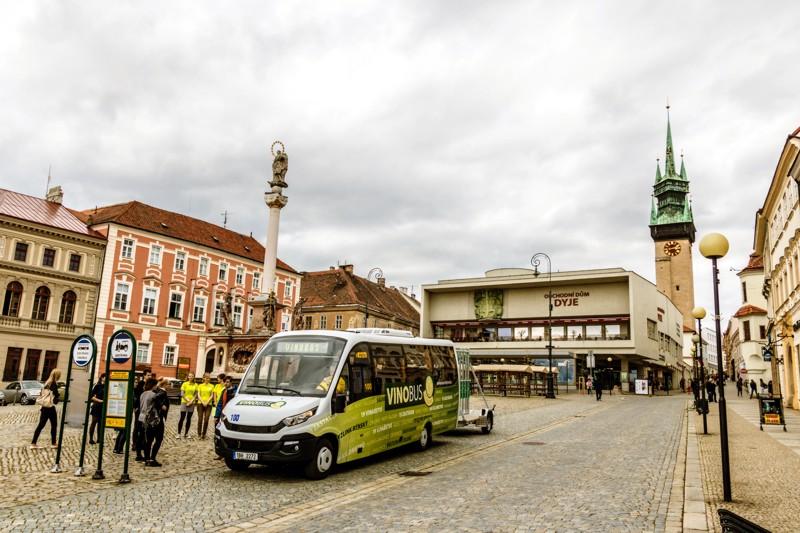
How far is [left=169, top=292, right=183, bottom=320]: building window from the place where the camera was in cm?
4834

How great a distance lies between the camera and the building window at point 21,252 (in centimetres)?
3938

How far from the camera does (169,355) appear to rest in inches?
1875

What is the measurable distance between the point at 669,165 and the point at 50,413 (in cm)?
11547

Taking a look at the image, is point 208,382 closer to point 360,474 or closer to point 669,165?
point 360,474

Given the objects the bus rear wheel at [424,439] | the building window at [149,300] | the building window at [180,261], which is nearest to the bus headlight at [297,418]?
the bus rear wheel at [424,439]

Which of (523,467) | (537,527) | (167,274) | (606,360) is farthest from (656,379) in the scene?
(537,527)

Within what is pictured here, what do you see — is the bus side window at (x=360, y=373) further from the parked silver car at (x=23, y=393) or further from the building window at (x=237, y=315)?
the building window at (x=237, y=315)

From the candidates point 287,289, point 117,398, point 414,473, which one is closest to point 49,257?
point 287,289

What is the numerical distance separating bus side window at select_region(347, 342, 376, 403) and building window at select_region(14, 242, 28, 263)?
36865 mm

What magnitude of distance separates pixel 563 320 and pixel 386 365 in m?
49.9

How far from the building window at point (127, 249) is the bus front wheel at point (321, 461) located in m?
40.1

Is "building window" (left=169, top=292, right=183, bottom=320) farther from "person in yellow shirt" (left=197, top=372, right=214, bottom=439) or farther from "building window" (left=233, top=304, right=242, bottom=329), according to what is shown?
"person in yellow shirt" (left=197, top=372, right=214, bottom=439)

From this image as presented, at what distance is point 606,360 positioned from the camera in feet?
188

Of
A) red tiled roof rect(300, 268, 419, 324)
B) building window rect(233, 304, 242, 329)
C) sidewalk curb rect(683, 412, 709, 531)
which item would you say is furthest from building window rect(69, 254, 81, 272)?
sidewalk curb rect(683, 412, 709, 531)
